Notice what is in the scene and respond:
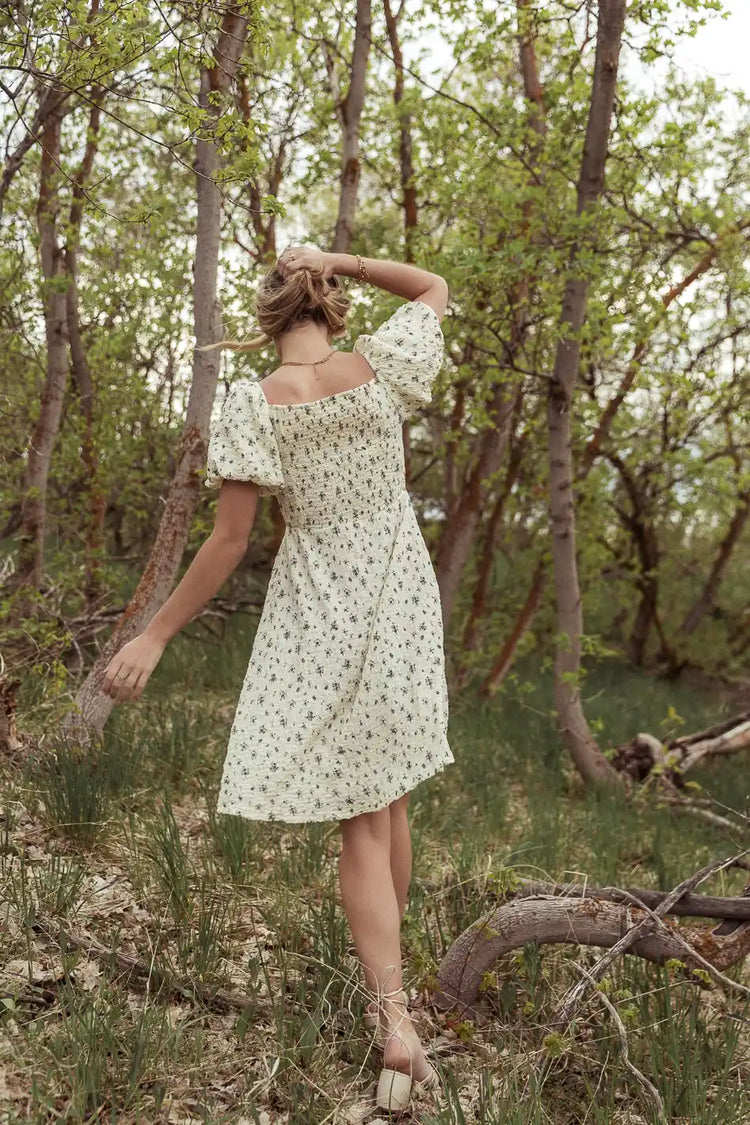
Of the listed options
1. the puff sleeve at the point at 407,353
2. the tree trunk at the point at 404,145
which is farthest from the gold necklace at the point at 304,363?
the tree trunk at the point at 404,145

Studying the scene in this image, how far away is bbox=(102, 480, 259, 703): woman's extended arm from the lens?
2215mm

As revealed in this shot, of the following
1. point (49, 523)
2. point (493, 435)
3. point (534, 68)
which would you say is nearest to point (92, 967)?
point (49, 523)

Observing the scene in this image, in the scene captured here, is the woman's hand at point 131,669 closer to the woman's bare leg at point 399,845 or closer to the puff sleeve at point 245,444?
the puff sleeve at point 245,444

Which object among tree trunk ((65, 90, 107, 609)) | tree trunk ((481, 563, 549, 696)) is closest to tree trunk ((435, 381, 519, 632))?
tree trunk ((481, 563, 549, 696))

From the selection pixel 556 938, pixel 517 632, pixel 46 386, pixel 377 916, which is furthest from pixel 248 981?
pixel 517 632

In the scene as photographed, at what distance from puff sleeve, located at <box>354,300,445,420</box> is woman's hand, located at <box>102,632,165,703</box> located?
87cm

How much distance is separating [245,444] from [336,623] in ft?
1.58

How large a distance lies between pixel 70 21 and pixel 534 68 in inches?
166

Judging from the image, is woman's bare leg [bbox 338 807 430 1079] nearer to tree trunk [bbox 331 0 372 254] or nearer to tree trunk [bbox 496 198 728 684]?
tree trunk [bbox 331 0 372 254]

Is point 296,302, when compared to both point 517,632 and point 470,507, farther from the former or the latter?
point 517,632

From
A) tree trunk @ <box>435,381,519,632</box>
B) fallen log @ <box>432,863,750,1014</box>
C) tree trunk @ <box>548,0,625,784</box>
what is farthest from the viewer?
tree trunk @ <box>435,381,519,632</box>

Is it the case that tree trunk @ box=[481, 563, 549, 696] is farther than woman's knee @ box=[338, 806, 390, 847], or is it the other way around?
tree trunk @ box=[481, 563, 549, 696]

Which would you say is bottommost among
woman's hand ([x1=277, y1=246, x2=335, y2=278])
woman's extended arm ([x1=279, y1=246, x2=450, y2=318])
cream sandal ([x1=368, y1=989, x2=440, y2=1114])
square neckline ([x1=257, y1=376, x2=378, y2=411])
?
cream sandal ([x1=368, y1=989, x2=440, y2=1114])

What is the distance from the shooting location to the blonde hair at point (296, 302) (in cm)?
240
